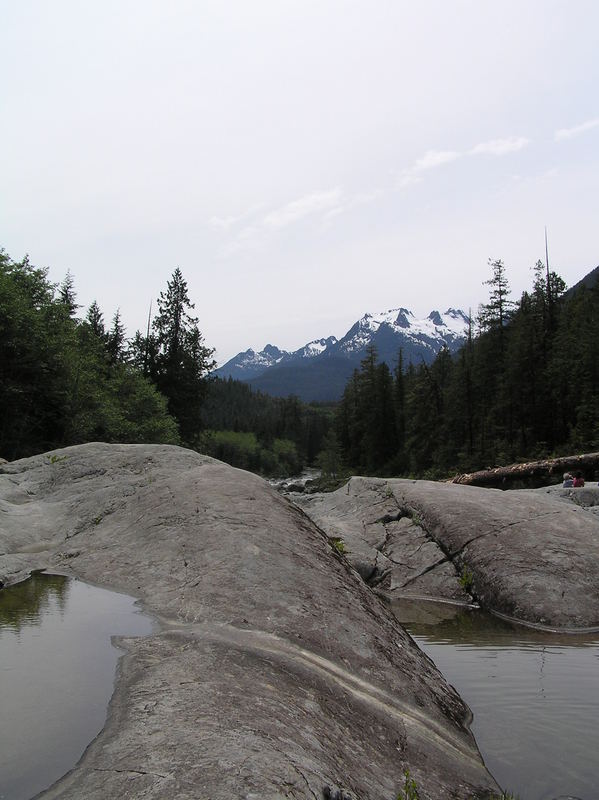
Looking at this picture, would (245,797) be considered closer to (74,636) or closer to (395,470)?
(74,636)

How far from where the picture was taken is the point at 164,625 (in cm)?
514

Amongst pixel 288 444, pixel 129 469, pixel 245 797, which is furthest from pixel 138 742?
pixel 288 444

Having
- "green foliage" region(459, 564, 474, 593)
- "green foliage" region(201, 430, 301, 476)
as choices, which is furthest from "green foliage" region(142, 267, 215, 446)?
"green foliage" region(201, 430, 301, 476)

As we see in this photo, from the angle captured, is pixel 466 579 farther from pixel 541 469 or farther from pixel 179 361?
pixel 179 361

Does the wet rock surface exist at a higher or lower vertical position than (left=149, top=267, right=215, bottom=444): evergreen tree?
lower

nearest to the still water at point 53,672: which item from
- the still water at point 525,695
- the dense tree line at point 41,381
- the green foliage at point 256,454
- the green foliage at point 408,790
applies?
the green foliage at point 408,790

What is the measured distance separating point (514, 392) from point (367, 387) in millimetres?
40753

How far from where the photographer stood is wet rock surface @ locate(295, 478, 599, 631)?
30.2 ft

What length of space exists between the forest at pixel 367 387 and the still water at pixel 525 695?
23.4 metres

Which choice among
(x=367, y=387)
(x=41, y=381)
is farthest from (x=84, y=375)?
(x=367, y=387)

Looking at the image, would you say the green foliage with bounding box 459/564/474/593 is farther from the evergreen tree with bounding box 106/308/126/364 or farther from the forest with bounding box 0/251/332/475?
the evergreen tree with bounding box 106/308/126/364

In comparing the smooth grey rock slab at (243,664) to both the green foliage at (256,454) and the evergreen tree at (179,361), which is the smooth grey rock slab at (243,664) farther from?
the green foliage at (256,454)

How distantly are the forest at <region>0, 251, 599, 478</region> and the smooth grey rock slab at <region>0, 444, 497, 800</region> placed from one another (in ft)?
68.6

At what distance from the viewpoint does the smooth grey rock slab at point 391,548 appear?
10.8 meters
